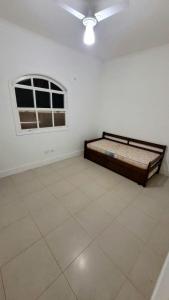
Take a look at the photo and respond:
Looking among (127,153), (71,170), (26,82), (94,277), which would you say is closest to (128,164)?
(127,153)

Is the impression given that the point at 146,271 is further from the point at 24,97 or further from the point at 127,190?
the point at 24,97

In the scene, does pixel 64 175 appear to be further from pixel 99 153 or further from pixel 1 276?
pixel 1 276

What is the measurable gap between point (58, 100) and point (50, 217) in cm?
241

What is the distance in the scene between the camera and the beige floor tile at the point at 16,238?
133 centimetres

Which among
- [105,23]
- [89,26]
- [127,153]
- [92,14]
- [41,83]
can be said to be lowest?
[127,153]

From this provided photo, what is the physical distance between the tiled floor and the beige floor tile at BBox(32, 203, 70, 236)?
12mm

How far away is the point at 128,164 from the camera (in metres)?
2.62

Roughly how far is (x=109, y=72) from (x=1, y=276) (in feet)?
13.5

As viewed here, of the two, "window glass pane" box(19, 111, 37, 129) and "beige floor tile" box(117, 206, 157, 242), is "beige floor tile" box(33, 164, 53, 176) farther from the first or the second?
"beige floor tile" box(117, 206, 157, 242)

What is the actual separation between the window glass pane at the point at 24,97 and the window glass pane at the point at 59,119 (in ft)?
1.99

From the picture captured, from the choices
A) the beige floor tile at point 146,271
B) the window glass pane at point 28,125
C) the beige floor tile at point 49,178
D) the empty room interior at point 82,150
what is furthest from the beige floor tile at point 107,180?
the window glass pane at point 28,125

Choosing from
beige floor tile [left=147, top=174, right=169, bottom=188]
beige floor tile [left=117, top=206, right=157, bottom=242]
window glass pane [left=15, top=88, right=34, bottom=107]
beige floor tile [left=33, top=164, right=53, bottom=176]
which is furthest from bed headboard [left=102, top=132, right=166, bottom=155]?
window glass pane [left=15, top=88, right=34, bottom=107]

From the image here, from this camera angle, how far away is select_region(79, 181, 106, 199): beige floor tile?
87.0 inches

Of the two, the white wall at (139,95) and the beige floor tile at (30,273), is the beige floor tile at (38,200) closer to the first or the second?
the beige floor tile at (30,273)
